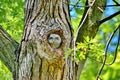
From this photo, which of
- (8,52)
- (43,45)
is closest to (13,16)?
(8,52)

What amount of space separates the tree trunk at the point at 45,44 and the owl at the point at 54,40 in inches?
0.6

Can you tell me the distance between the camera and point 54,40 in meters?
1.93

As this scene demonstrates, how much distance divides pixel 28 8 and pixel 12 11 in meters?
1.41

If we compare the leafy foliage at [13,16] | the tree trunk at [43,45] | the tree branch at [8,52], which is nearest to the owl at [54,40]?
the tree trunk at [43,45]

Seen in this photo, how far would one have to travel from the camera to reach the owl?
1933 millimetres

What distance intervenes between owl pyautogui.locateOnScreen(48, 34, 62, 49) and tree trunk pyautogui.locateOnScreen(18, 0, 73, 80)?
0.05 feet

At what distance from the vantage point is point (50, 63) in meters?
2.00

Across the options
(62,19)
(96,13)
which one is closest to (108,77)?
(62,19)

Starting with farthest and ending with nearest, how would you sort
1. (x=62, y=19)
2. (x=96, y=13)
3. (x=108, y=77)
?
(x=96, y=13), (x=62, y=19), (x=108, y=77)

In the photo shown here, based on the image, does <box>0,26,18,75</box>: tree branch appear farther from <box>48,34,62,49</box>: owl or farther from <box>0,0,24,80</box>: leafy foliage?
<box>0,0,24,80</box>: leafy foliage

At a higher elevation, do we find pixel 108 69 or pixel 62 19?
pixel 108 69

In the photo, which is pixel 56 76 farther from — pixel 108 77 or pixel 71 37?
pixel 108 77

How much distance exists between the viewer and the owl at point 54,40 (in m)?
1.93

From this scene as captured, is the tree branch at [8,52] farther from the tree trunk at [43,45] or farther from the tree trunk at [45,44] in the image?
the tree trunk at [45,44]
